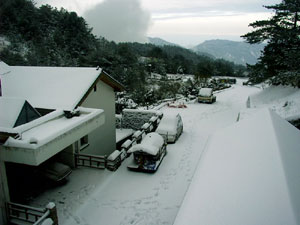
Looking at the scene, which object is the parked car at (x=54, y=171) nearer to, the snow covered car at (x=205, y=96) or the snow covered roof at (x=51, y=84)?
the snow covered roof at (x=51, y=84)

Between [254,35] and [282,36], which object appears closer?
[282,36]

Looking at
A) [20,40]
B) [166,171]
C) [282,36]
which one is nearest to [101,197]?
[166,171]

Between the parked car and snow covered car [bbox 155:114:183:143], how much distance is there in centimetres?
679

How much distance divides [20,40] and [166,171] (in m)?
61.5

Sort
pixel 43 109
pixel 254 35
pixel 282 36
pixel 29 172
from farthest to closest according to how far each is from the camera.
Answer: pixel 254 35 → pixel 282 36 → pixel 43 109 → pixel 29 172

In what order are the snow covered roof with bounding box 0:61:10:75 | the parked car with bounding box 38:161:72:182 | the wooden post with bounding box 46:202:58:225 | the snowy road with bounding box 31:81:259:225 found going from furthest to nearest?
1. the snow covered roof with bounding box 0:61:10:75
2. the parked car with bounding box 38:161:72:182
3. the snowy road with bounding box 31:81:259:225
4. the wooden post with bounding box 46:202:58:225

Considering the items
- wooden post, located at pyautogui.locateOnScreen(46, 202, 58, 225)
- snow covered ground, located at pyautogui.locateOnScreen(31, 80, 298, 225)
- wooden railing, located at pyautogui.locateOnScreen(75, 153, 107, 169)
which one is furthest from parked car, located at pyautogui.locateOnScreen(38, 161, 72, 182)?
wooden post, located at pyautogui.locateOnScreen(46, 202, 58, 225)

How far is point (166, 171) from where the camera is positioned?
1103cm

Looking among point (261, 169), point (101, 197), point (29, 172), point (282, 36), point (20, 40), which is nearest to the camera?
point (261, 169)

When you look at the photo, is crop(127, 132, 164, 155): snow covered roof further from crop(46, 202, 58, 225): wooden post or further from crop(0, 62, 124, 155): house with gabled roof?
crop(46, 202, 58, 225): wooden post

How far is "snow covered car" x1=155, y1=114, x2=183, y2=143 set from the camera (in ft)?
47.9

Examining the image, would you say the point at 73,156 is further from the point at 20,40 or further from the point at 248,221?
the point at 20,40

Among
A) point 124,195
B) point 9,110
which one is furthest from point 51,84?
point 124,195

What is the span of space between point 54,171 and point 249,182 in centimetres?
753
